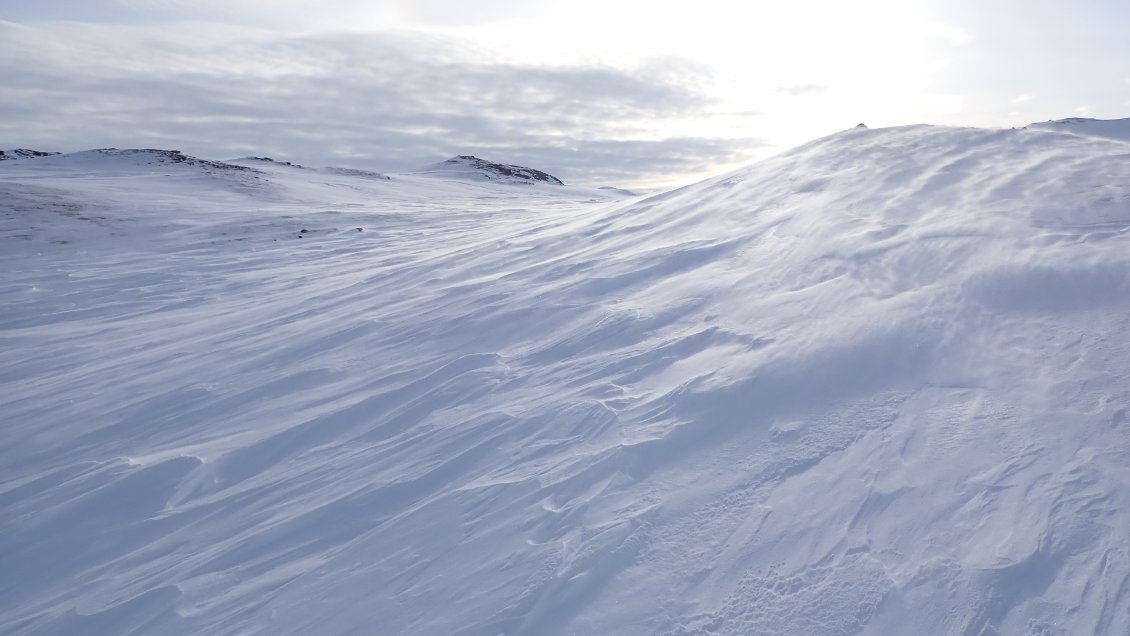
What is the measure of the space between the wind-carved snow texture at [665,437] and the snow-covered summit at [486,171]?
2676 cm

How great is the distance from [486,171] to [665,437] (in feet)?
106

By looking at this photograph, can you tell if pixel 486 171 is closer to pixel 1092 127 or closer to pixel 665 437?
pixel 1092 127

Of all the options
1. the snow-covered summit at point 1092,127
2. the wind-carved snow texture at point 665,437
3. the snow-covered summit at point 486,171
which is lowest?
the wind-carved snow texture at point 665,437

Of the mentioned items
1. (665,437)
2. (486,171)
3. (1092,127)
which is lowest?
(665,437)

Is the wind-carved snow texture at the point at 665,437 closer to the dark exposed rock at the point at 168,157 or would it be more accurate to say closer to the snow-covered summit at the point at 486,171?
the dark exposed rock at the point at 168,157

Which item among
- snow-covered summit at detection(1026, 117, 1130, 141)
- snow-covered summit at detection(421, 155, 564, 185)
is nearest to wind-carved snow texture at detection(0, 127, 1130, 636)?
snow-covered summit at detection(1026, 117, 1130, 141)

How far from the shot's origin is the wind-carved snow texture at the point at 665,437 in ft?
8.18

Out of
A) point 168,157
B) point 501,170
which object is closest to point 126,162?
point 168,157

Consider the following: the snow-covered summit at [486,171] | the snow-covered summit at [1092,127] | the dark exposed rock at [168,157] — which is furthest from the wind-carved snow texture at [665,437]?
the snow-covered summit at [486,171]

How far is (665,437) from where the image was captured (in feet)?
10.8

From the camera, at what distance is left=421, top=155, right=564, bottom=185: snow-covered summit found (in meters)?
32.8

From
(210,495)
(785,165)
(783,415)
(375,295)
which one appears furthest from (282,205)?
(783,415)

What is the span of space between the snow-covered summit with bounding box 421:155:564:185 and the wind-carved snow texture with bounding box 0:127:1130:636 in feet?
87.8

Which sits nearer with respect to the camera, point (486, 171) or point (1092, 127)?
point (1092, 127)
